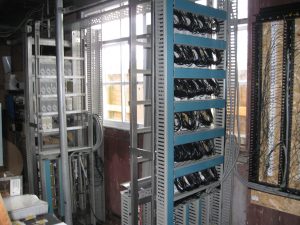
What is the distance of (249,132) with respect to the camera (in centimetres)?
251

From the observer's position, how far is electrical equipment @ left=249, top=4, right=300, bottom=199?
6.97 ft

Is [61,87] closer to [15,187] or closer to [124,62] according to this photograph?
[15,187]

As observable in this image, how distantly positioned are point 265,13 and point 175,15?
72cm

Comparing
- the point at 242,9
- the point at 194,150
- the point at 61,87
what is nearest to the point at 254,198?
the point at 194,150

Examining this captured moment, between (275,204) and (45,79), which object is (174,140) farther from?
(45,79)

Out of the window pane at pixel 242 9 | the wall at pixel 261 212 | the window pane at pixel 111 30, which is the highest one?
the window pane at pixel 111 30

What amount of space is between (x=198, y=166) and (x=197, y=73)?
2.35ft

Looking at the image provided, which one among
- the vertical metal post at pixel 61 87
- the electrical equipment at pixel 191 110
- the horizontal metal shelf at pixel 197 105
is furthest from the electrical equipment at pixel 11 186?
the horizontal metal shelf at pixel 197 105

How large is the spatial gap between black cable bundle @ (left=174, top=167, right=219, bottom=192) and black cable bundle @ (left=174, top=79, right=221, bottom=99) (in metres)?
0.64

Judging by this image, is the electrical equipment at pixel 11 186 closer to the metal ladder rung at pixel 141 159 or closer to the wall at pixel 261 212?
the metal ladder rung at pixel 141 159

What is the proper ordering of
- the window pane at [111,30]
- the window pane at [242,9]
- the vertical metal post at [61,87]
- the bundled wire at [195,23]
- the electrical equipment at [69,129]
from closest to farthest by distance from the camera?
the bundled wire at [195,23], the vertical metal post at [61,87], the window pane at [242,9], the electrical equipment at [69,129], the window pane at [111,30]

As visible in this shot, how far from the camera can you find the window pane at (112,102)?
404cm

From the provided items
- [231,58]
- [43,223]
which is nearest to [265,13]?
[231,58]

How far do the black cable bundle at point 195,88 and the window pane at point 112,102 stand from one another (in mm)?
1827
